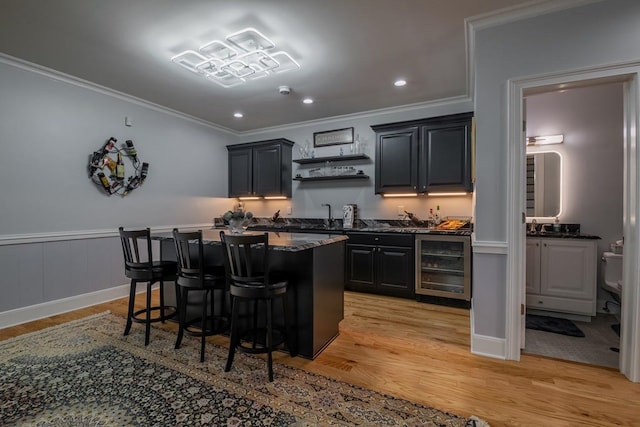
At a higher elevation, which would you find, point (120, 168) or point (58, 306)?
point (120, 168)

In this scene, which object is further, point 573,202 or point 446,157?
point 446,157

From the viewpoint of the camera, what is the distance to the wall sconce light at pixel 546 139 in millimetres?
3613

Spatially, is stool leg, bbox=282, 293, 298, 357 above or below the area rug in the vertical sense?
above

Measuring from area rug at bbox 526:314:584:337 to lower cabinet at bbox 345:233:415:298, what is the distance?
129 cm

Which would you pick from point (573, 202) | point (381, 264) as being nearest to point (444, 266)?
point (381, 264)

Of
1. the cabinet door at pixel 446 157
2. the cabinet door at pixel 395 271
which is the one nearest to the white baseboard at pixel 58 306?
the cabinet door at pixel 395 271

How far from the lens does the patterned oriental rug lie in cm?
163

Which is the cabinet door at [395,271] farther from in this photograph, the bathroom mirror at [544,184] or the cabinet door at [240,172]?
the cabinet door at [240,172]

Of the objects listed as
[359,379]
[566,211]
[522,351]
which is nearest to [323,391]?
[359,379]

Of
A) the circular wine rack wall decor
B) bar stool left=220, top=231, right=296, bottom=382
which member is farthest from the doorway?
the circular wine rack wall decor

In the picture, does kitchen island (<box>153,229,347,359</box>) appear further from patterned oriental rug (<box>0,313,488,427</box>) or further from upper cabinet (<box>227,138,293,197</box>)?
upper cabinet (<box>227,138,293,197</box>)

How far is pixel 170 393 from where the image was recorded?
1855mm

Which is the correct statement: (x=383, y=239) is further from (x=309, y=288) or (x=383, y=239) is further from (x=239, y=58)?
(x=239, y=58)

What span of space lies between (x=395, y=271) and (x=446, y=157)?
1684 millimetres
